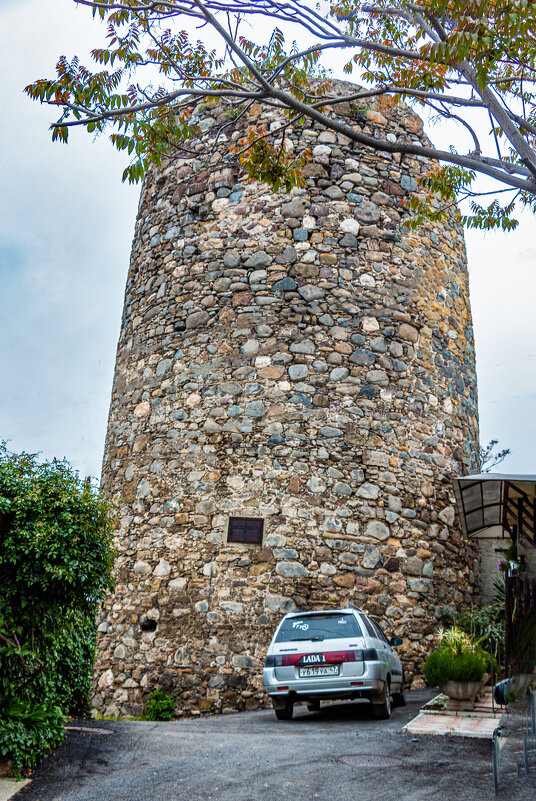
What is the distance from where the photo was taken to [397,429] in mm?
11688

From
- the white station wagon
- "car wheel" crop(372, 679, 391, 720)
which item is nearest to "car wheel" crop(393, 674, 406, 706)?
the white station wagon

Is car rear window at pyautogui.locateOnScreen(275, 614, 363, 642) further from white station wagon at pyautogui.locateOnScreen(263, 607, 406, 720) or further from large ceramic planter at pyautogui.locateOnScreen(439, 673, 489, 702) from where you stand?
large ceramic planter at pyautogui.locateOnScreen(439, 673, 489, 702)

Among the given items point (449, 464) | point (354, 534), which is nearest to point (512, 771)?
point (354, 534)

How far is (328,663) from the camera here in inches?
321

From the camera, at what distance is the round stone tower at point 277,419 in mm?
10680

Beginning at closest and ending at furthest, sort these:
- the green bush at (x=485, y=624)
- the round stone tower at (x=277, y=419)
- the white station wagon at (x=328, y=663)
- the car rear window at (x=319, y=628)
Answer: the white station wagon at (x=328, y=663)
the car rear window at (x=319, y=628)
the round stone tower at (x=277, y=419)
the green bush at (x=485, y=624)

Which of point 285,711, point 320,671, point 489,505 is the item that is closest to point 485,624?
point 489,505

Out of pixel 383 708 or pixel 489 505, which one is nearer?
pixel 383 708

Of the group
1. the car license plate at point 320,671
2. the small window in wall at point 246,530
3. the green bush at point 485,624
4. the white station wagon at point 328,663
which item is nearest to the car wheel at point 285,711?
the white station wagon at point 328,663

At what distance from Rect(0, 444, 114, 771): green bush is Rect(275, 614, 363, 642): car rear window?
9.39 ft

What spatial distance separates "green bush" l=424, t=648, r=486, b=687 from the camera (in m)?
8.32

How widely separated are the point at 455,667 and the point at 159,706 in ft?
13.4

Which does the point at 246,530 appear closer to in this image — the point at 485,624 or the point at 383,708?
the point at 383,708

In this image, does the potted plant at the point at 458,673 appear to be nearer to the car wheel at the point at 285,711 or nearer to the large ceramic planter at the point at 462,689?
the large ceramic planter at the point at 462,689
